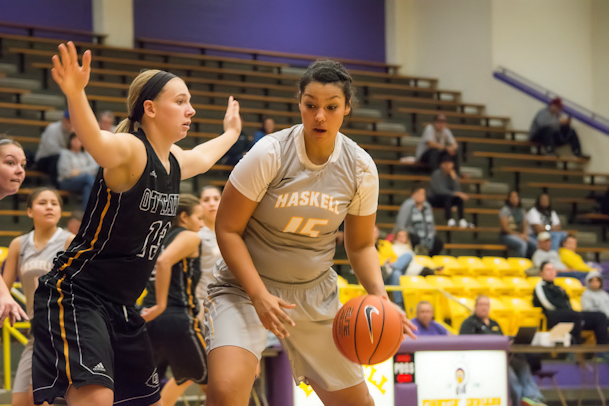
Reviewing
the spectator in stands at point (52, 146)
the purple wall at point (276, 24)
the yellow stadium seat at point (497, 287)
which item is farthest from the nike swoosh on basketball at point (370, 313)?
the purple wall at point (276, 24)

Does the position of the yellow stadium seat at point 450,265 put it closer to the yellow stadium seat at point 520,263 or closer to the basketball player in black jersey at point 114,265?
the yellow stadium seat at point 520,263

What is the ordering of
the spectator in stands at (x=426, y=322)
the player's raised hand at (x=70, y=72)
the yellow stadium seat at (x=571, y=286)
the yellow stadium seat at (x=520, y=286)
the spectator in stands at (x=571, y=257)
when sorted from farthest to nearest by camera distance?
the spectator in stands at (x=571, y=257), the yellow stadium seat at (x=571, y=286), the yellow stadium seat at (x=520, y=286), the spectator in stands at (x=426, y=322), the player's raised hand at (x=70, y=72)

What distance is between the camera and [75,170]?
8703 millimetres

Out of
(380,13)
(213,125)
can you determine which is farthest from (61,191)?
(380,13)

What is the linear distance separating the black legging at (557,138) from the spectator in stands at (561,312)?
5.48 m

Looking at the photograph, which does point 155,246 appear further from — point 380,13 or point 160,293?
point 380,13

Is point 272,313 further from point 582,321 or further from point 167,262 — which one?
point 582,321

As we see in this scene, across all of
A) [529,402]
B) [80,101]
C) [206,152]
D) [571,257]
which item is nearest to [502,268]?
[571,257]

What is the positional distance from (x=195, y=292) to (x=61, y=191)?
4.54 meters

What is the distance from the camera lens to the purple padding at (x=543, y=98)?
47.0ft

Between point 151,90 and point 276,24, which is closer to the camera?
point 151,90

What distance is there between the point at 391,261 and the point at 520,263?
2.67m

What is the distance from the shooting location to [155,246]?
296 cm

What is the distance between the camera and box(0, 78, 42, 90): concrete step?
1078 cm
